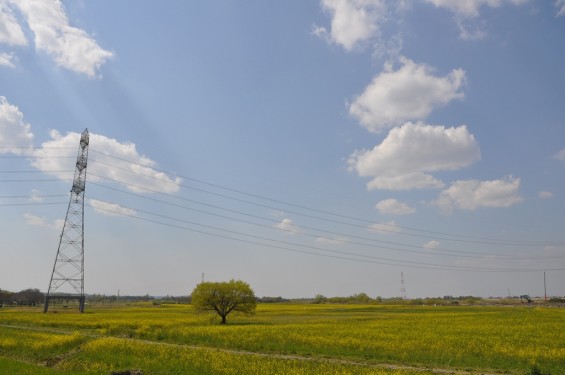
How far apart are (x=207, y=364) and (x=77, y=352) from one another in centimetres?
1629

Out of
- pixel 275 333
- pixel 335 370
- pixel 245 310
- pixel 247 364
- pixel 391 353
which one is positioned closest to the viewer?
pixel 335 370

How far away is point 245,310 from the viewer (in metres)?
81.5

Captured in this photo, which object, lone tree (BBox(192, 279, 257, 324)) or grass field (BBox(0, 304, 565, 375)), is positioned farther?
lone tree (BBox(192, 279, 257, 324))

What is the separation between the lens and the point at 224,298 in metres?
79.9

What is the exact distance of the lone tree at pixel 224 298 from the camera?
3150 inches

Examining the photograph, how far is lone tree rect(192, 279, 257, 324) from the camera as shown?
80.0m

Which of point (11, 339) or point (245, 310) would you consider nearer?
point (11, 339)

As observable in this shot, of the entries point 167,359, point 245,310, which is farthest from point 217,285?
point 167,359

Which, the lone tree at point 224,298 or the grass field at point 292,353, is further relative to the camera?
the lone tree at point 224,298

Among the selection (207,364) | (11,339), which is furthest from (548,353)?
(11,339)

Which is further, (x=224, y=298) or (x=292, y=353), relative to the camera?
(x=224, y=298)

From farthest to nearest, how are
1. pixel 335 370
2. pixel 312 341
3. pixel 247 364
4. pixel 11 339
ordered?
pixel 11 339
pixel 312 341
pixel 247 364
pixel 335 370

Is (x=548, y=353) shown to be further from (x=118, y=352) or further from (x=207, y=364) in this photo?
(x=118, y=352)

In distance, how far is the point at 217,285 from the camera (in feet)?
268
